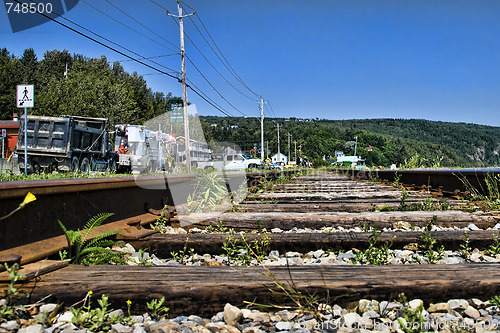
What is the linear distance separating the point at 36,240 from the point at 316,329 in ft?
5.71

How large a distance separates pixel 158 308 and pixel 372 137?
128m

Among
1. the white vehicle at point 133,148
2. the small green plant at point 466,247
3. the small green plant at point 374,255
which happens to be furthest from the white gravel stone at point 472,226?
the white vehicle at point 133,148

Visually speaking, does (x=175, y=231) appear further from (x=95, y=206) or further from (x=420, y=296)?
(x=420, y=296)

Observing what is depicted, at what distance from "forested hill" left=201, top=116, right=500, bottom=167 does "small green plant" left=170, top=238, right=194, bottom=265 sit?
292 feet

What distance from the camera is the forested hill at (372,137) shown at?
4018 inches

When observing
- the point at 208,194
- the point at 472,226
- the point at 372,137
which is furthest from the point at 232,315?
the point at 372,137

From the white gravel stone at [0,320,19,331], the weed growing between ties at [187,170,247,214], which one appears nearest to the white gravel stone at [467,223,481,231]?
the weed growing between ties at [187,170,247,214]

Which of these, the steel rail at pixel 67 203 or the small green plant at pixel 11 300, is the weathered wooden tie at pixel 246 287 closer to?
the small green plant at pixel 11 300

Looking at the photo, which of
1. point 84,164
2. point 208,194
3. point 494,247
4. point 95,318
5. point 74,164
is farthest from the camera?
point 84,164

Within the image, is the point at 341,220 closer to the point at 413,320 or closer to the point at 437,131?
the point at 413,320

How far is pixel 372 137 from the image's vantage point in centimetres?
12331

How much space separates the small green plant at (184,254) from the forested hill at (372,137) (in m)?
89.1

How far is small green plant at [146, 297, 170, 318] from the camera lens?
5.23 ft

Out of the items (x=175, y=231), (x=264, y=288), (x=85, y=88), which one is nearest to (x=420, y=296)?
(x=264, y=288)
